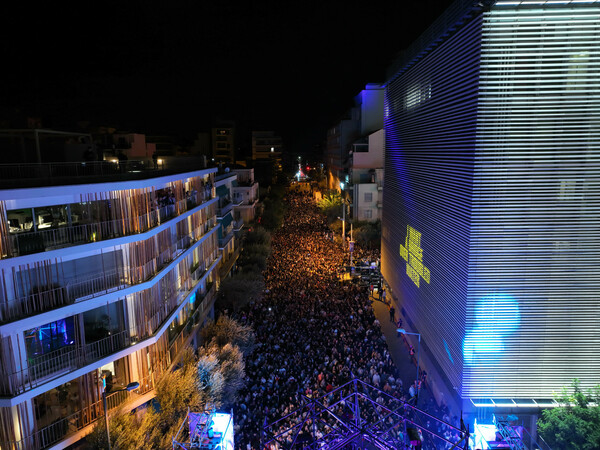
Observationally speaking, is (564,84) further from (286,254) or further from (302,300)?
(286,254)

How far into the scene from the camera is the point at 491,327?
14.3 meters

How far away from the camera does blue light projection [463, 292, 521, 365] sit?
1412 cm

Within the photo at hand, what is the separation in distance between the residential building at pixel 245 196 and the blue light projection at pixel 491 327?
32.7 metres

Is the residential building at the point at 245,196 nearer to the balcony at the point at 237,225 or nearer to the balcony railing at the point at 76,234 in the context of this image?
the balcony at the point at 237,225

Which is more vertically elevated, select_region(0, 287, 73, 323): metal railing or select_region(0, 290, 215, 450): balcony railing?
select_region(0, 287, 73, 323): metal railing

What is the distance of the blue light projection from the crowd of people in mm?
3135

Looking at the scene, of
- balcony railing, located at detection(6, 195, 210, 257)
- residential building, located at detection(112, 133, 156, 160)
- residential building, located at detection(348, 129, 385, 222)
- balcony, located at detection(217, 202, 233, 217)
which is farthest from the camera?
residential building, located at detection(348, 129, 385, 222)

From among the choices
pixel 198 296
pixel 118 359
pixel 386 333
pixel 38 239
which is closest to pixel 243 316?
pixel 198 296

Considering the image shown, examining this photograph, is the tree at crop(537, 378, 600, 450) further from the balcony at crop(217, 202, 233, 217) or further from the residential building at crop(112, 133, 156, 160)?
the residential building at crop(112, 133, 156, 160)

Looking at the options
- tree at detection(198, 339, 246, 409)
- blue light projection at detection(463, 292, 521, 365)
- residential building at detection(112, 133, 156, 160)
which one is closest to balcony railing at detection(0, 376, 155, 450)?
tree at detection(198, 339, 246, 409)

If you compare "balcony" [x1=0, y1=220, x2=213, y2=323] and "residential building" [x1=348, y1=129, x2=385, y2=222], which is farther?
"residential building" [x1=348, y1=129, x2=385, y2=222]

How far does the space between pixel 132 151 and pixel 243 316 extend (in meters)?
13.8

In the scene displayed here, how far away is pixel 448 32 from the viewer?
52.4ft

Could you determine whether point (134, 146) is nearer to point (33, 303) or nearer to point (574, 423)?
point (33, 303)
